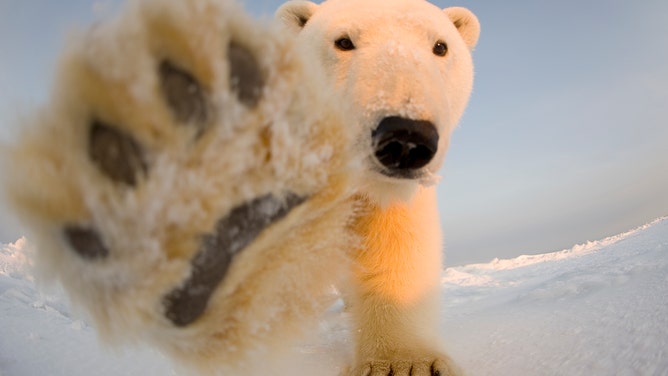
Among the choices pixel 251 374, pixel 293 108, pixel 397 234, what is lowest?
pixel 251 374

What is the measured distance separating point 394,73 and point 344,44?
594mm

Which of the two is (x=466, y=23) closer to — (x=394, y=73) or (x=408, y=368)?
(x=394, y=73)

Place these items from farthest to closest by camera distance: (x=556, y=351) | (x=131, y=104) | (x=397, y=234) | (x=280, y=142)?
(x=397, y=234), (x=556, y=351), (x=280, y=142), (x=131, y=104)

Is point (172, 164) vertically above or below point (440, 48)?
below

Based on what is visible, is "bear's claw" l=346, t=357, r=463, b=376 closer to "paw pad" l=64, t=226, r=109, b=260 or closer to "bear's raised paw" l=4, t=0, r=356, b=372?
"bear's raised paw" l=4, t=0, r=356, b=372

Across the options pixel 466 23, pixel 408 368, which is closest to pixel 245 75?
pixel 408 368

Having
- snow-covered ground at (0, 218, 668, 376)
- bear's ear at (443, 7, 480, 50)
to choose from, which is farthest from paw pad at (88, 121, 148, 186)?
bear's ear at (443, 7, 480, 50)

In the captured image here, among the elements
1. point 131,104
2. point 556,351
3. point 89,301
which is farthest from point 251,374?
point 556,351

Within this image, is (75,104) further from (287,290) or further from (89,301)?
(287,290)

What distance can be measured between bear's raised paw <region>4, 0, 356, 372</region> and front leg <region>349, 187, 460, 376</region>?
1.03 metres

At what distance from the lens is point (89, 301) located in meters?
0.72

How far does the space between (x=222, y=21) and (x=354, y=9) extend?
147cm

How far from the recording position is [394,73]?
131 centimetres

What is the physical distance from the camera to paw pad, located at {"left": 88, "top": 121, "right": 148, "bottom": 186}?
574 mm
